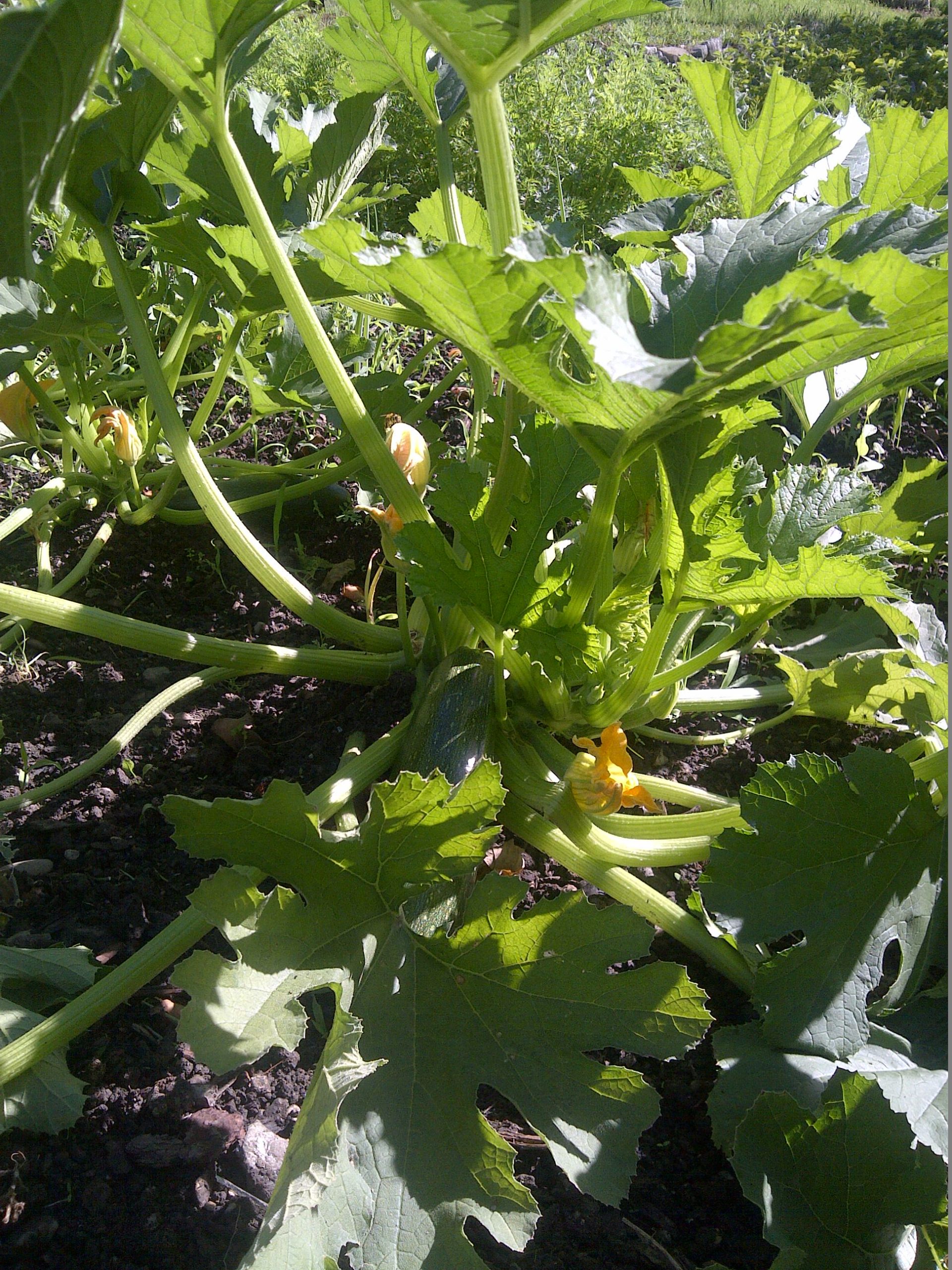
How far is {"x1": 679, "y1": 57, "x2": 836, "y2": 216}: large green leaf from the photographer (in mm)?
1151

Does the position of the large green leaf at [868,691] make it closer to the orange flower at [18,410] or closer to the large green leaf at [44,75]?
the large green leaf at [44,75]

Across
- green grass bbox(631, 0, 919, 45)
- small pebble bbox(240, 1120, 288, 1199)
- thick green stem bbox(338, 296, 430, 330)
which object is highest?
green grass bbox(631, 0, 919, 45)

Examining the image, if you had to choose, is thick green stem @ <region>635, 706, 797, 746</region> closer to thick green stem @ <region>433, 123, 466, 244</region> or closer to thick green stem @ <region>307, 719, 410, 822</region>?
thick green stem @ <region>307, 719, 410, 822</region>

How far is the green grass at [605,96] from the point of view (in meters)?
2.91

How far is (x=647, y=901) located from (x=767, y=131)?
0.93 metres

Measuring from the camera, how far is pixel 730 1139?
3.22 feet

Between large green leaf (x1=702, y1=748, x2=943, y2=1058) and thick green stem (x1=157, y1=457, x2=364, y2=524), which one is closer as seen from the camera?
large green leaf (x1=702, y1=748, x2=943, y2=1058)

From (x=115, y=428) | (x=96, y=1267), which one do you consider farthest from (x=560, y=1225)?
(x=115, y=428)

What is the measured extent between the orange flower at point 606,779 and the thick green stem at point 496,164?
21.6 inches

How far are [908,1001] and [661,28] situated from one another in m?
5.54

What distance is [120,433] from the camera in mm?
1642

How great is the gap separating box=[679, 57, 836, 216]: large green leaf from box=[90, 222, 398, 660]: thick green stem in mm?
578

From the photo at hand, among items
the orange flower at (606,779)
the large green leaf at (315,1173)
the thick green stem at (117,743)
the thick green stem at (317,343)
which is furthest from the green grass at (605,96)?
the large green leaf at (315,1173)

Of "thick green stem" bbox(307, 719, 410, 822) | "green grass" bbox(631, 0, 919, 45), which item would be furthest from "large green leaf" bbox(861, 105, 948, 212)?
"green grass" bbox(631, 0, 919, 45)
